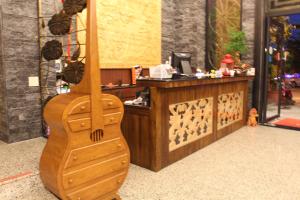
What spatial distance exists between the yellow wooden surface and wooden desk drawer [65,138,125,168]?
2598 mm

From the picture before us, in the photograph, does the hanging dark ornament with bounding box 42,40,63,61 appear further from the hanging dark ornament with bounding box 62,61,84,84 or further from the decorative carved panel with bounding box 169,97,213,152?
the decorative carved panel with bounding box 169,97,213,152

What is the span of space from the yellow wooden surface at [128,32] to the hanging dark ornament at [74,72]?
1.86 metres

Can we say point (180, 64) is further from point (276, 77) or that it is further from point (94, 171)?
point (276, 77)

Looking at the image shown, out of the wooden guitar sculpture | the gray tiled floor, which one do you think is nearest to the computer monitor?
the gray tiled floor

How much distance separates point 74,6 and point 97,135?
1.31 meters

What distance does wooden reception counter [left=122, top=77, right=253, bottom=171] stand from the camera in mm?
3039

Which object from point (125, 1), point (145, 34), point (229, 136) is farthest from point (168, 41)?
point (229, 136)

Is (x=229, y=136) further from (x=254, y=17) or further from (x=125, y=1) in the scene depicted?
(x=125, y=1)

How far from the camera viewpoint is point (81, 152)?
2113mm

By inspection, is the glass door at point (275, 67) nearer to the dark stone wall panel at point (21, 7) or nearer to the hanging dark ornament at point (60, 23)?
the hanging dark ornament at point (60, 23)

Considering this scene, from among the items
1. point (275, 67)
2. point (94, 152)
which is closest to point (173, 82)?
point (94, 152)

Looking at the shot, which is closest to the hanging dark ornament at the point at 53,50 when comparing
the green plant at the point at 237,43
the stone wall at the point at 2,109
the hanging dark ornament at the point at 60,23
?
the hanging dark ornament at the point at 60,23

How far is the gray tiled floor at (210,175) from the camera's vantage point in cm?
Result: 252

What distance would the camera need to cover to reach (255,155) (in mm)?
3596
